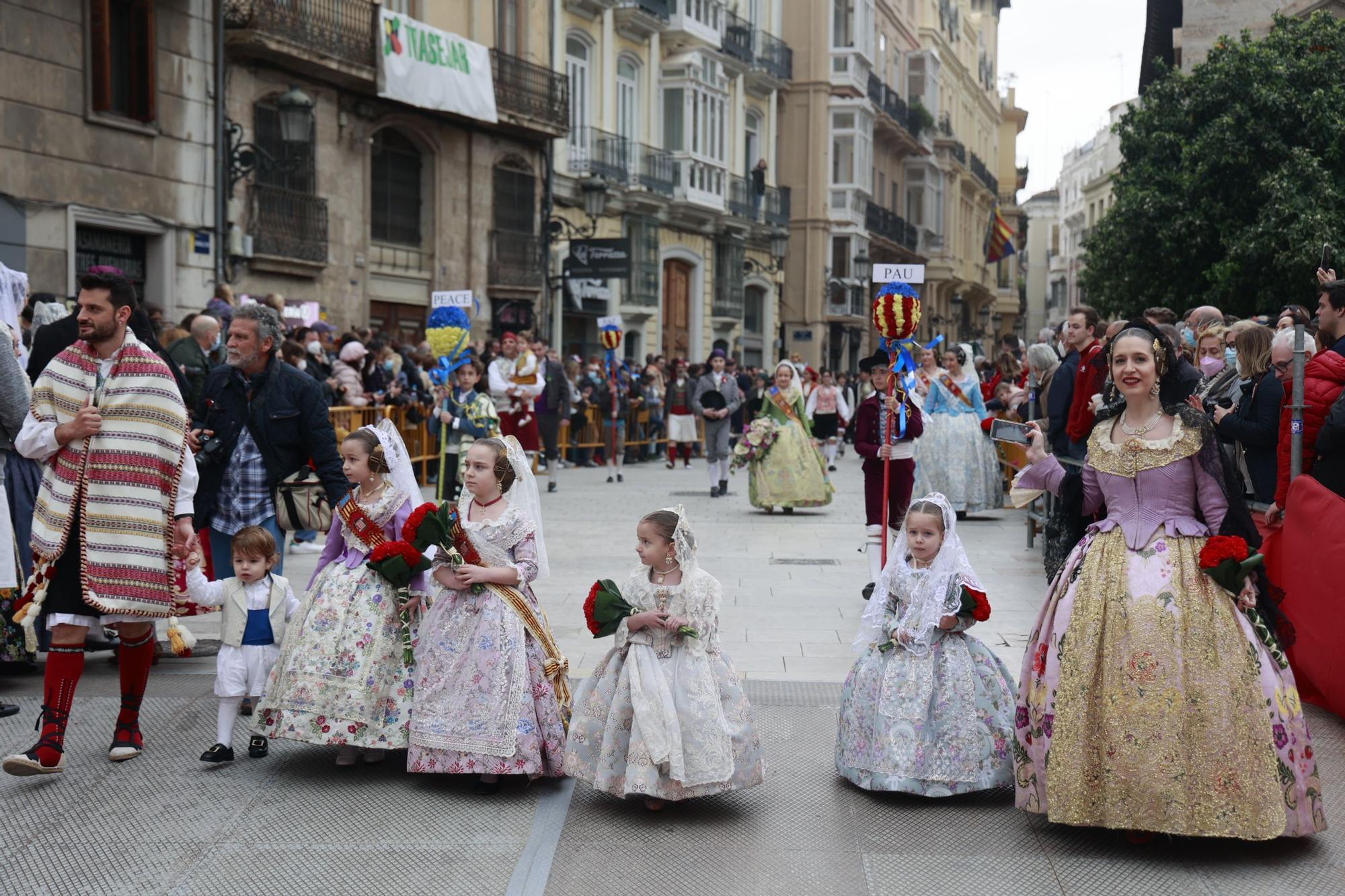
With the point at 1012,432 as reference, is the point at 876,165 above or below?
above

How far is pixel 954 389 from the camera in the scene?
16.1 m

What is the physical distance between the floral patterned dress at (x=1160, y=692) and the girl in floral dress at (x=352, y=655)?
2451 millimetres

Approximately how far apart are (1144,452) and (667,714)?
192 centimetres

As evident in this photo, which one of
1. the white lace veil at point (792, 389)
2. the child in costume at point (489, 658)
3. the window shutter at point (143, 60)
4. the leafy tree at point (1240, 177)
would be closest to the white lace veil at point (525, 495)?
the child in costume at point (489, 658)

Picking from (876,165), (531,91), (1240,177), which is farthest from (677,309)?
(876,165)

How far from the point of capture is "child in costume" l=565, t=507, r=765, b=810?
5.33 meters

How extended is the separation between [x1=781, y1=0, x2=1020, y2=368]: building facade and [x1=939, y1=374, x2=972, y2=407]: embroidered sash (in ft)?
89.4

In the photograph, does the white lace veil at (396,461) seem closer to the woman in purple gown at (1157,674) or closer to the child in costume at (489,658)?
the child in costume at (489,658)

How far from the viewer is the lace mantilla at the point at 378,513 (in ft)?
20.0

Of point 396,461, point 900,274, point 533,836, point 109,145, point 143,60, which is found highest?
point 143,60

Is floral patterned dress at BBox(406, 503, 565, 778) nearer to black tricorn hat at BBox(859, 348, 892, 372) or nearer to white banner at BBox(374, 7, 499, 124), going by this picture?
black tricorn hat at BBox(859, 348, 892, 372)

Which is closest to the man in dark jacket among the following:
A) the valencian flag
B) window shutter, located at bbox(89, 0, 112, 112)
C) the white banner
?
window shutter, located at bbox(89, 0, 112, 112)

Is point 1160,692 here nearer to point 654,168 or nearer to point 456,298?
point 456,298

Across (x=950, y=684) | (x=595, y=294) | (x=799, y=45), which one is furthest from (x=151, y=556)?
(x=799, y=45)
